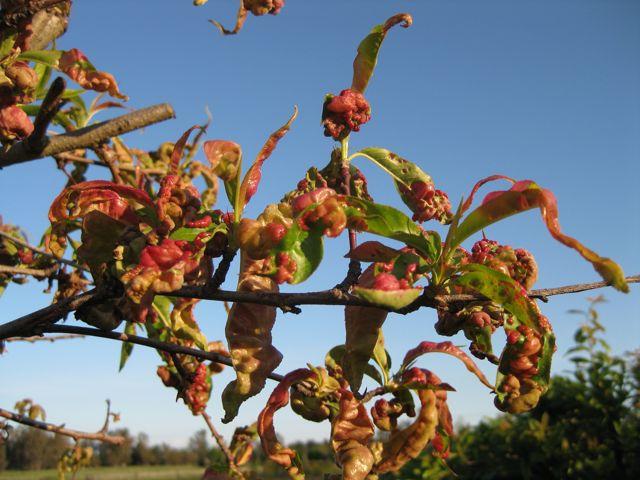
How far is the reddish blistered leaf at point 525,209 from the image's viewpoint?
96cm

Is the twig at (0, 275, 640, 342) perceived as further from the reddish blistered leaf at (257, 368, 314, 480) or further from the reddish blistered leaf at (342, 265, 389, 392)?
the reddish blistered leaf at (257, 368, 314, 480)

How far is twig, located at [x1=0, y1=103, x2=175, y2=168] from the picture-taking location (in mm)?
1095

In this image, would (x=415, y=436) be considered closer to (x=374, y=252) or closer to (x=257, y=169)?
(x=374, y=252)

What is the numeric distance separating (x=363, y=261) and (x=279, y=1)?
46.6 inches

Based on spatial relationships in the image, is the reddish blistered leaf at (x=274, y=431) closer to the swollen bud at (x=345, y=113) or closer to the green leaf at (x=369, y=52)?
the swollen bud at (x=345, y=113)

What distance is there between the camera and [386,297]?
38.2 inches

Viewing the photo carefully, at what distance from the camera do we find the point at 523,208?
1.13m

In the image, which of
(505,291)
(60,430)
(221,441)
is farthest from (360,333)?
(60,430)

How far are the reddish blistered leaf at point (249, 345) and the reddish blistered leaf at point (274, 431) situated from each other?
0.34 ft

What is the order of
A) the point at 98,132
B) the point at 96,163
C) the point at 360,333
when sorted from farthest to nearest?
the point at 96,163
the point at 360,333
the point at 98,132

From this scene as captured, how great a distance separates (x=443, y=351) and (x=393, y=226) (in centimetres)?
51

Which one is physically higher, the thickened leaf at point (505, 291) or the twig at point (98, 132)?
the twig at point (98, 132)

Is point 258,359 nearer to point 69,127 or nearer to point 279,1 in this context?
point 279,1

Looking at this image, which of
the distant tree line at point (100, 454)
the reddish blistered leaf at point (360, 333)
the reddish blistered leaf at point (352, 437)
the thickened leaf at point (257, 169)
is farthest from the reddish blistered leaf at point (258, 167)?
the distant tree line at point (100, 454)
